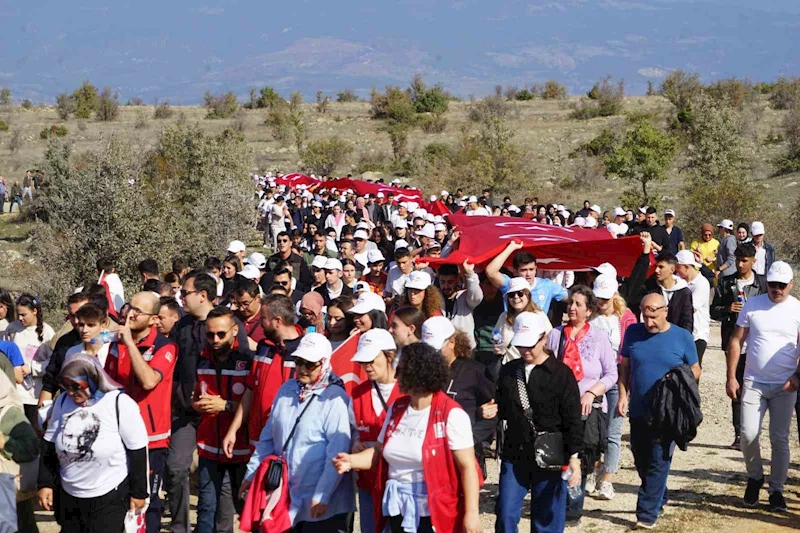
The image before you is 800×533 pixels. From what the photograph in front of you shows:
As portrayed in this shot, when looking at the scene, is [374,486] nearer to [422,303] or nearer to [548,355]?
[548,355]

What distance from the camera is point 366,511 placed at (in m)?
6.32

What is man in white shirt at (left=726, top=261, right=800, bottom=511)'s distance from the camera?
8.16 m

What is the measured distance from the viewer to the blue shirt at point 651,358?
7672 millimetres

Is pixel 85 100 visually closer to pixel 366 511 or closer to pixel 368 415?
pixel 366 511

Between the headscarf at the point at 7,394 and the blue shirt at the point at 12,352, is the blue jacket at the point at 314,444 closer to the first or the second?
the headscarf at the point at 7,394

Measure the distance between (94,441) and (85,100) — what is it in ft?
247

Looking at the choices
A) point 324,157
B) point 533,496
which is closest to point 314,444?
point 533,496

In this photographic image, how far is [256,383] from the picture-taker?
6.68m

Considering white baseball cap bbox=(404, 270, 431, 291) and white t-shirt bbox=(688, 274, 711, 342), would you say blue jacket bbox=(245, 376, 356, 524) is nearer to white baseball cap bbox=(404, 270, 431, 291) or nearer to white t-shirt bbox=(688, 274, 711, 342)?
white baseball cap bbox=(404, 270, 431, 291)

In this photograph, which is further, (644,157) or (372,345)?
(644,157)

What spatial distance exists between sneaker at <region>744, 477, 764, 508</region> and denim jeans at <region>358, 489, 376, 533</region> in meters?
3.59

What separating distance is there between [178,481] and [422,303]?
7.56ft

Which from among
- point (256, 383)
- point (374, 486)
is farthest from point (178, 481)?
point (374, 486)

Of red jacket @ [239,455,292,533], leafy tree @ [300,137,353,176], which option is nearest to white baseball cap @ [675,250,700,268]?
red jacket @ [239,455,292,533]
